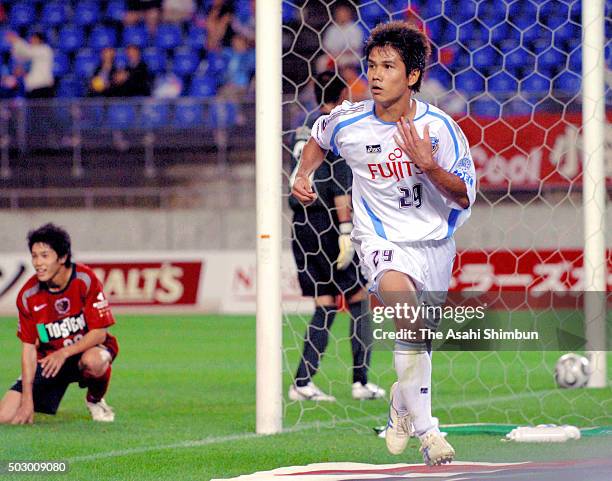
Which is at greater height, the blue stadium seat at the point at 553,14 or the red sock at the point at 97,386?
the blue stadium seat at the point at 553,14

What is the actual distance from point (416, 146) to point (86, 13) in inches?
591

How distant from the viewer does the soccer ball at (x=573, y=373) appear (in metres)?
7.83

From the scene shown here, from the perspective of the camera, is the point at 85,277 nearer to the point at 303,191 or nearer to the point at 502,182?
the point at 303,191

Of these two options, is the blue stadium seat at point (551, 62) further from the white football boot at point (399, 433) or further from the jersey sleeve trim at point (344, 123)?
the white football boot at point (399, 433)

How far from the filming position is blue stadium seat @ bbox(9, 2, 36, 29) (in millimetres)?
18656

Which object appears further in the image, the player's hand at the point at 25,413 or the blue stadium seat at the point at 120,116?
→ the blue stadium seat at the point at 120,116

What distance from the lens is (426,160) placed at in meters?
4.56

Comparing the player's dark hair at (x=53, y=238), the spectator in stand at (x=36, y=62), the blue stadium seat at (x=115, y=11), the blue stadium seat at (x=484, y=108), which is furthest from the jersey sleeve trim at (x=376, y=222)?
the blue stadium seat at (x=115, y=11)

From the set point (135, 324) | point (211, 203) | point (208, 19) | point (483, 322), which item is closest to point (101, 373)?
point (483, 322)

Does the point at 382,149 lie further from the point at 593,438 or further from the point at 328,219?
the point at 328,219

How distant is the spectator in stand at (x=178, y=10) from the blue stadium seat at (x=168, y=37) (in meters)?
0.25

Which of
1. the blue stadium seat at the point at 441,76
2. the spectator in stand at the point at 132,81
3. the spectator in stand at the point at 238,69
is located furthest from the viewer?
the spectator in stand at the point at 238,69

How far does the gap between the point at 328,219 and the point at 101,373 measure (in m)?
1.83

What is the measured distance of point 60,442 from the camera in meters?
5.84
